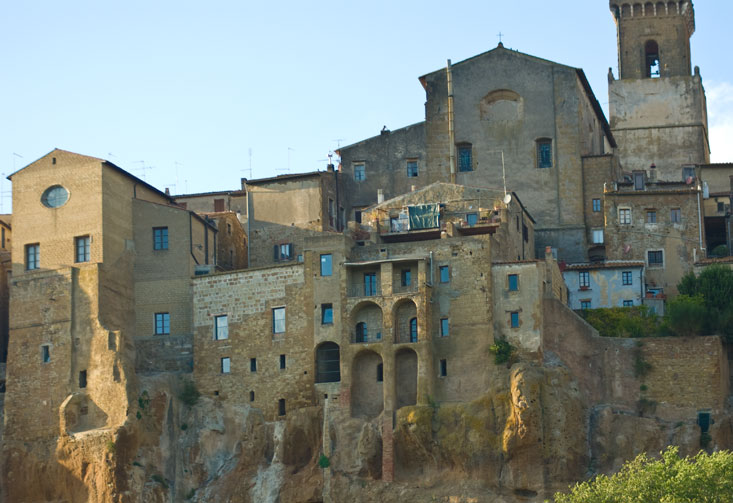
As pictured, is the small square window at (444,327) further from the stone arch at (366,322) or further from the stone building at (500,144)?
the stone building at (500,144)

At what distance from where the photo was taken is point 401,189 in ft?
310

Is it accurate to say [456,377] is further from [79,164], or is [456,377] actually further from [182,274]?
[79,164]

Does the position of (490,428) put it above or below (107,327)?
below

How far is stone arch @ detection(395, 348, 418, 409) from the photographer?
77.9 metres

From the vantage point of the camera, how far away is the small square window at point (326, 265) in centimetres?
8025

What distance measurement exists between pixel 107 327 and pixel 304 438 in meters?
11.0

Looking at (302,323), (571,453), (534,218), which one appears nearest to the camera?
(571,453)

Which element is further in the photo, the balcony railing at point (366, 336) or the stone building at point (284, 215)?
the stone building at point (284, 215)

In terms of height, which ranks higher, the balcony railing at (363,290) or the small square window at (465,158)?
the small square window at (465,158)

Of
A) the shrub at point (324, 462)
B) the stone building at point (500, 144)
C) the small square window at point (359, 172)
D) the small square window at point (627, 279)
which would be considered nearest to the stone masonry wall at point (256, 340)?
the shrub at point (324, 462)

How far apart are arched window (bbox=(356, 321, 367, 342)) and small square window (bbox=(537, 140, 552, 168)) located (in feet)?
A: 63.3

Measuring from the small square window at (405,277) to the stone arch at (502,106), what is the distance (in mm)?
18304

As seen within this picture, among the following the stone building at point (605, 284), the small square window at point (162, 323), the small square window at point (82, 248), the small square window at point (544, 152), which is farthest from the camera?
the small square window at point (544, 152)

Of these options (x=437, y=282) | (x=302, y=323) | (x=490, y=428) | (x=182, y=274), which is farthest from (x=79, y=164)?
(x=490, y=428)
